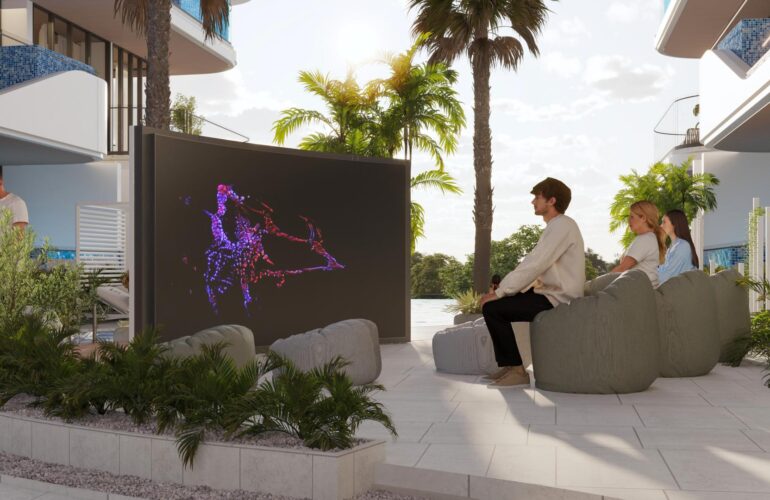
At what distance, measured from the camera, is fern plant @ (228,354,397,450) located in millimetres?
5168

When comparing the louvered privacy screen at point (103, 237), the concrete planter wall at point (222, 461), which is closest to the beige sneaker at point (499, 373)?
the concrete planter wall at point (222, 461)

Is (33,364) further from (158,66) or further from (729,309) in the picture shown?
(158,66)

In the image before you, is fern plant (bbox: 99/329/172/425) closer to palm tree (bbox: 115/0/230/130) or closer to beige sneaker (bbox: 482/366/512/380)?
beige sneaker (bbox: 482/366/512/380)

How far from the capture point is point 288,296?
1364 centimetres

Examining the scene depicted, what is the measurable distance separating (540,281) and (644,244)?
5.93 feet

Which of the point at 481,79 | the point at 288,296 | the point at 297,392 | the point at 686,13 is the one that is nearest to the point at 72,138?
the point at 481,79

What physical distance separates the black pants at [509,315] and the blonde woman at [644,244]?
70.1 inches

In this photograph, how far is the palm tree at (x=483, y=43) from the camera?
72.6ft

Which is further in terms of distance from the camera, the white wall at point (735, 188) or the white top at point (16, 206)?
the white wall at point (735, 188)

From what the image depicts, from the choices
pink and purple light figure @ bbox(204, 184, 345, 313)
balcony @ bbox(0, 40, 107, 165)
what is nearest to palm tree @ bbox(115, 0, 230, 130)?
pink and purple light figure @ bbox(204, 184, 345, 313)

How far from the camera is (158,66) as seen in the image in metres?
16.6

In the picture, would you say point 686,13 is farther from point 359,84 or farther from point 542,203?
point 542,203

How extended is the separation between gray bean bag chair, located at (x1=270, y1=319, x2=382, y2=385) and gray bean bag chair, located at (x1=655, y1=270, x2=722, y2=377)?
299 centimetres

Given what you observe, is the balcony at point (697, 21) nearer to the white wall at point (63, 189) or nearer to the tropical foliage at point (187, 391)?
the white wall at point (63, 189)
